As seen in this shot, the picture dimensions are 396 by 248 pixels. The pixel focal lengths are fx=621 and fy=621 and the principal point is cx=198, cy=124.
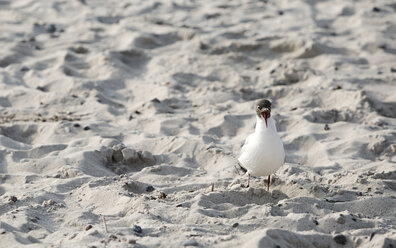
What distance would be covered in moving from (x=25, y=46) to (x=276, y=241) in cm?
542

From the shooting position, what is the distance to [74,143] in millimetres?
5359

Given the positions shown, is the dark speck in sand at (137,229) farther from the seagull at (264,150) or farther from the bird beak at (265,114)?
the bird beak at (265,114)

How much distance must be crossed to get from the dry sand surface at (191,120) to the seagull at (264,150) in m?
0.17

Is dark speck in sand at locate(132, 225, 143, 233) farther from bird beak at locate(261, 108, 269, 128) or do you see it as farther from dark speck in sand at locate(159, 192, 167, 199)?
bird beak at locate(261, 108, 269, 128)

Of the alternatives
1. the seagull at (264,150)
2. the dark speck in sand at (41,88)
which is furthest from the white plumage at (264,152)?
the dark speck in sand at (41,88)

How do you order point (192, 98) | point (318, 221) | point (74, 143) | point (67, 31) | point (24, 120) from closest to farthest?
point (318, 221), point (74, 143), point (24, 120), point (192, 98), point (67, 31)

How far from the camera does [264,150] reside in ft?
14.2

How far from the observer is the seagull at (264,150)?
4.34 metres

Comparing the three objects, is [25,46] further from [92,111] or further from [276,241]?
[276,241]

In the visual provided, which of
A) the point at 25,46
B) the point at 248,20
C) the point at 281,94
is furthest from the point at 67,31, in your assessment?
the point at 281,94

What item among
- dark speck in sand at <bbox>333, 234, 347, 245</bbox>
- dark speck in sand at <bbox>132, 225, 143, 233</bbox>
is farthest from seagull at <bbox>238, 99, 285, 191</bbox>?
dark speck in sand at <bbox>132, 225, 143, 233</bbox>

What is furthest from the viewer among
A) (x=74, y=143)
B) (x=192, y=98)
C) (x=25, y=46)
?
(x=25, y=46)

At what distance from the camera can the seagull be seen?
4336 millimetres

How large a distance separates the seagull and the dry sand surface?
0.55ft
